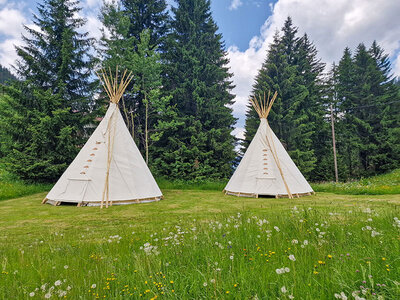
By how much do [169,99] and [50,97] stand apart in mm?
6579

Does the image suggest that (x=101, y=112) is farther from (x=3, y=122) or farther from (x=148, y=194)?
(x=148, y=194)

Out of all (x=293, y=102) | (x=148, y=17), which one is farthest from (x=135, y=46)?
(x=293, y=102)

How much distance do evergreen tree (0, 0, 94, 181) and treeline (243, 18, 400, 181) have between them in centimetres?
1231

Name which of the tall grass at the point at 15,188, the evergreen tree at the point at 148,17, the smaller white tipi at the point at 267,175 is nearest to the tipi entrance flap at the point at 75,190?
the tall grass at the point at 15,188

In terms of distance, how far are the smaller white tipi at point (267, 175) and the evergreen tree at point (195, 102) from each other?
14.1 feet

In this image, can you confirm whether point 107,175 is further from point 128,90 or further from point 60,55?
point 60,55

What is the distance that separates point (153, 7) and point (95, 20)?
4272mm

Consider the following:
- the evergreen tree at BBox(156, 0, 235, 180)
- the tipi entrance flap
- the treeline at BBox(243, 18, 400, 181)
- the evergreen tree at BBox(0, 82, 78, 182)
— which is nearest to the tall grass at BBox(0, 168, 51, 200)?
the evergreen tree at BBox(0, 82, 78, 182)

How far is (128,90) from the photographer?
595 inches

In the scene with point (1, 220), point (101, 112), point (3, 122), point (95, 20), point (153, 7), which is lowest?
point (1, 220)

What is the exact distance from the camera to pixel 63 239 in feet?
11.4

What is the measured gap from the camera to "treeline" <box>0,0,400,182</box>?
1191 centimetres

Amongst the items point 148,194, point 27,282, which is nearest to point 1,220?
point 148,194

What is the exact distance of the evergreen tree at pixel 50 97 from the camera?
11.4 m
